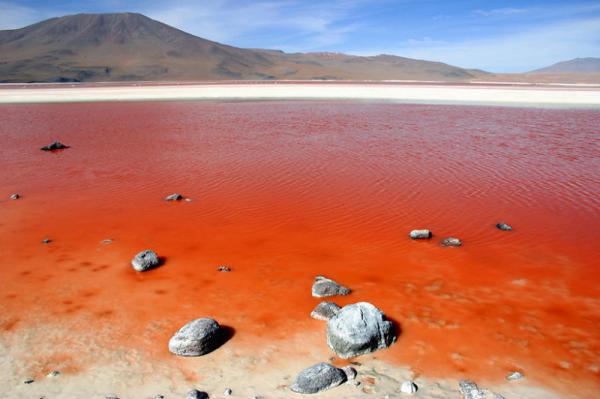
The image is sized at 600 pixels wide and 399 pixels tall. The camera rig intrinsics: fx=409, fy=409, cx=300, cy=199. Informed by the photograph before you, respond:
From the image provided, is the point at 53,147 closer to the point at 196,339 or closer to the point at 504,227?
the point at 196,339

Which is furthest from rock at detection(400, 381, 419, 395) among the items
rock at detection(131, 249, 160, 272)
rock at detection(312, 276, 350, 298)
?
rock at detection(131, 249, 160, 272)

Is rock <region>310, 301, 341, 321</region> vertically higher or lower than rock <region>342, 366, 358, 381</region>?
higher

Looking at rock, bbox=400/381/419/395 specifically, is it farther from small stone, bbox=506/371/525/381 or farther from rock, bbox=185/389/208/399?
rock, bbox=185/389/208/399

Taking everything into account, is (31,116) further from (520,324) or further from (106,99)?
(520,324)

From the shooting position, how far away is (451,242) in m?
7.96

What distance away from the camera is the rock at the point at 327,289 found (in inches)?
243

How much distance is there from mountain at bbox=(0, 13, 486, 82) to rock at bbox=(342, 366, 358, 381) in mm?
100797

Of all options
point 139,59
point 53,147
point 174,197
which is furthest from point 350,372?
point 139,59

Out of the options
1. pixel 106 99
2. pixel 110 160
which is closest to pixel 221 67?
pixel 106 99

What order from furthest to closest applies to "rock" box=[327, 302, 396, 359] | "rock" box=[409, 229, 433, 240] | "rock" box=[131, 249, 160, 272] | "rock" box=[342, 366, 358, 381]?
"rock" box=[409, 229, 433, 240], "rock" box=[131, 249, 160, 272], "rock" box=[327, 302, 396, 359], "rock" box=[342, 366, 358, 381]

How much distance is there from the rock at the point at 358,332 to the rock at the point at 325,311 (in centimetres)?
41

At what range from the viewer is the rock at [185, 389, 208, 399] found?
4129 mm

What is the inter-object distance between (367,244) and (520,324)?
10.3ft

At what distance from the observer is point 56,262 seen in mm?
7297
